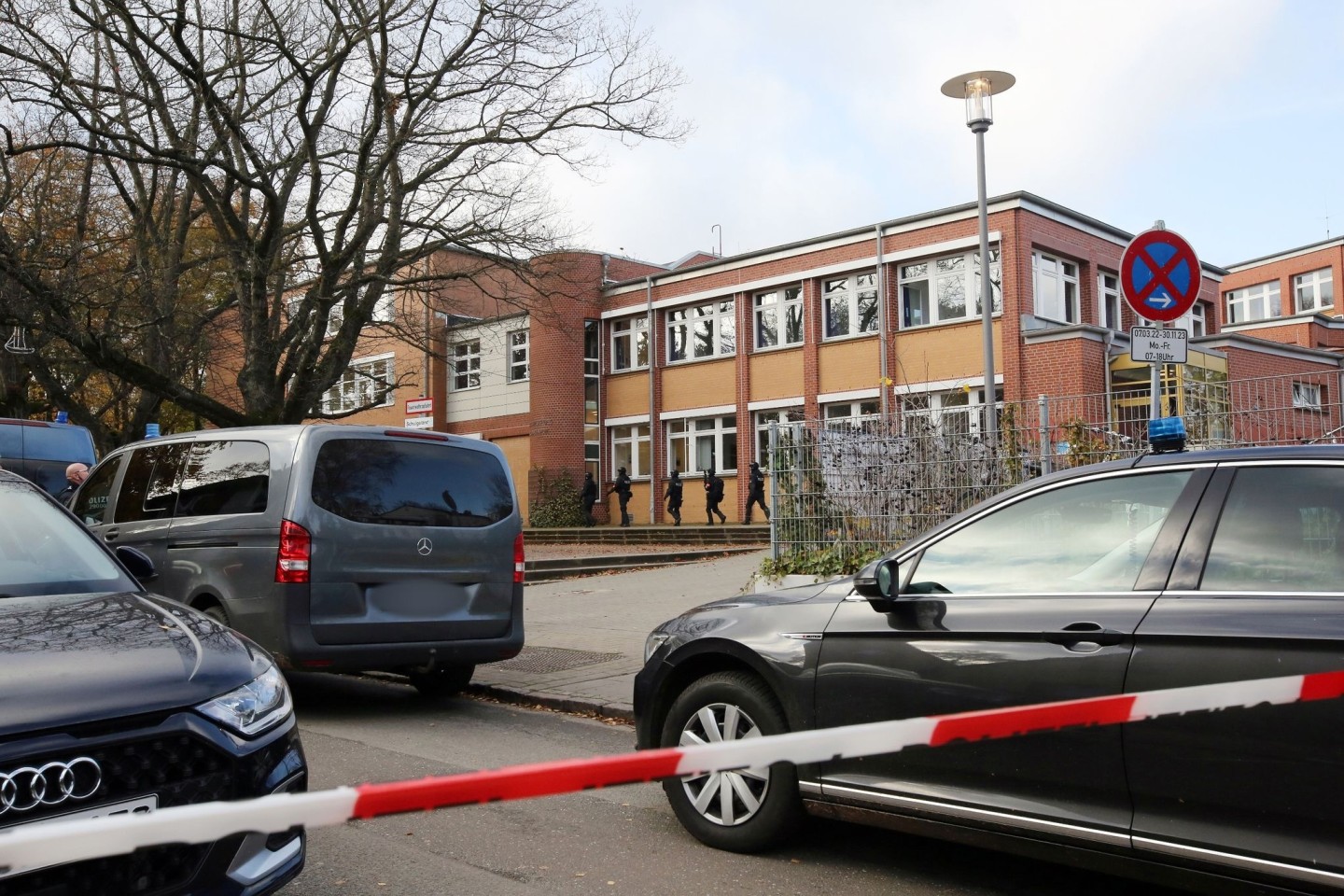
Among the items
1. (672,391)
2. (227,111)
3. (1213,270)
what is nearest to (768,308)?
(672,391)

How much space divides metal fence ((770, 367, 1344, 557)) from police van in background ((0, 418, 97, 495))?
29.9 ft

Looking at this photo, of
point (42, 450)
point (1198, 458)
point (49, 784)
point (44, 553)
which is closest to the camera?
A: point (49, 784)

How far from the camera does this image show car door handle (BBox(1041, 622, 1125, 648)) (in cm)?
367

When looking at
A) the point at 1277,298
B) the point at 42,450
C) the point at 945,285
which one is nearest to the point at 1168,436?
the point at 42,450

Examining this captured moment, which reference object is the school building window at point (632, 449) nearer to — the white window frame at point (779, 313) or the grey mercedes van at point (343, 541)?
the white window frame at point (779, 313)

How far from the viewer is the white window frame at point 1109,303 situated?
1102 inches

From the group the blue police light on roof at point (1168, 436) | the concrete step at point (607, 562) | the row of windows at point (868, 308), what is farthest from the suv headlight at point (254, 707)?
the row of windows at point (868, 308)

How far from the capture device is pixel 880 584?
166 inches

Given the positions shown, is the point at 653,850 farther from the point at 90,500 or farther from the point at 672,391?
the point at 672,391

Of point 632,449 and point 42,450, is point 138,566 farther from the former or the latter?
point 632,449

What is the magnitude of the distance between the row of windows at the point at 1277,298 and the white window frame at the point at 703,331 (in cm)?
2317

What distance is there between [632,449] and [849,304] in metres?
9.05

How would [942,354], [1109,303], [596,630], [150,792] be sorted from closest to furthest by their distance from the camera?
[150,792], [596,630], [942,354], [1109,303]

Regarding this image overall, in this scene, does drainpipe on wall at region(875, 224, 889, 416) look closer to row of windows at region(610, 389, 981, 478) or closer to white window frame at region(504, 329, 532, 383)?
row of windows at region(610, 389, 981, 478)
